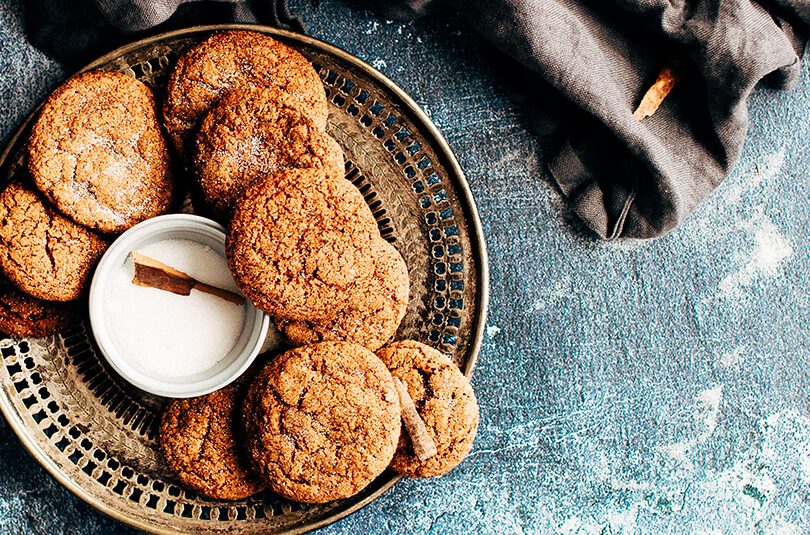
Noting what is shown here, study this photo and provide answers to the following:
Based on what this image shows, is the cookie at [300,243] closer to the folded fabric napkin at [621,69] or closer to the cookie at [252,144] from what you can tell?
the cookie at [252,144]

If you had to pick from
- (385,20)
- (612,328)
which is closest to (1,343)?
(385,20)

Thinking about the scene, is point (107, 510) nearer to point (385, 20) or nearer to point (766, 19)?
point (385, 20)

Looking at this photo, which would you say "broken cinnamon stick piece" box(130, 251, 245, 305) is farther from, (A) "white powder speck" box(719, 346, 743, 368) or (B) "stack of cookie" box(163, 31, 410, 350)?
(A) "white powder speck" box(719, 346, 743, 368)

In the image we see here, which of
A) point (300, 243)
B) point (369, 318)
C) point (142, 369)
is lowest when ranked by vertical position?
point (142, 369)

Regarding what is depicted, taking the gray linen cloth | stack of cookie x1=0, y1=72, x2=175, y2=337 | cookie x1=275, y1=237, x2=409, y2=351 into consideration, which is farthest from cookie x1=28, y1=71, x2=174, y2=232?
the gray linen cloth

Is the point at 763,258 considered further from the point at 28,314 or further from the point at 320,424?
the point at 28,314

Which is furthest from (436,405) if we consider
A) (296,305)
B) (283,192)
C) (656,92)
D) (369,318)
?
(656,92)
